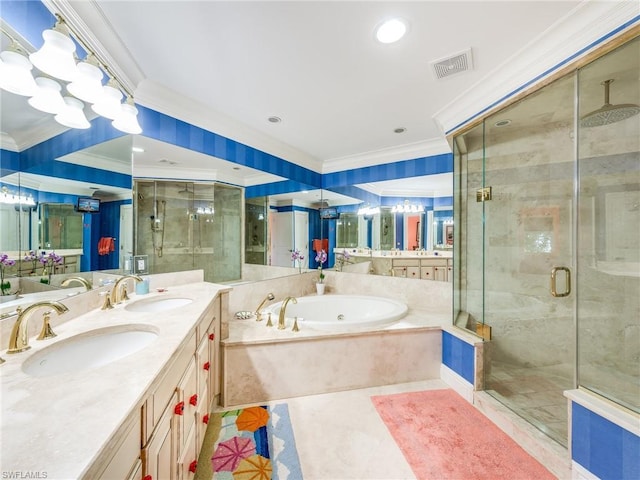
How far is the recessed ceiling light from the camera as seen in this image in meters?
1.35

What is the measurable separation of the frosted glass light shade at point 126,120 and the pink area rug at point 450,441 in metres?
2.59

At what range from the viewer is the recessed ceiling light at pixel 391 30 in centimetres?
135

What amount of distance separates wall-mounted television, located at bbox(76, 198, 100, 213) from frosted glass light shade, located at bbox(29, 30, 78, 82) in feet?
1.88

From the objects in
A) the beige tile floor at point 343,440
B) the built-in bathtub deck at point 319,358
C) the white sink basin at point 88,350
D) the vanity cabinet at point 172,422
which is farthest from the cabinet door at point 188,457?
the built-in bathtub deck at point 319,358

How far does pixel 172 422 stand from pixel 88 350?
19.7 inches

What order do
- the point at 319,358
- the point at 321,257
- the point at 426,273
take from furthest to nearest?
the point at 321,257 < the point at 426,273 < the point at 319,358

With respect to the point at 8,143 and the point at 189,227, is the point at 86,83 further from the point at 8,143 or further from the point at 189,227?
the point at 189,227

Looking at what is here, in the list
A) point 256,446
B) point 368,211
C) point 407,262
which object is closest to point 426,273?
point 407,262

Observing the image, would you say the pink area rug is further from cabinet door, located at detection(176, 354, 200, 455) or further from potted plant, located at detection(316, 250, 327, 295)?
potted plant, located at detection(316, 250, 327, 295)

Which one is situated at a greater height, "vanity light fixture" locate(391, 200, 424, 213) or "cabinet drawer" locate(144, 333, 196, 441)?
"vanity light fixture" locate(391, 200, 424, 213)

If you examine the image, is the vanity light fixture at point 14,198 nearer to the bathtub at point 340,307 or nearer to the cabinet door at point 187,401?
the cabinet door at point 187,401

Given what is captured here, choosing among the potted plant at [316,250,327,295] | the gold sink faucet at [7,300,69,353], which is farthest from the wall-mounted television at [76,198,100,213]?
the potted plant at [316,250,327,295]

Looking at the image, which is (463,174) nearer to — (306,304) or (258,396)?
(306,304)

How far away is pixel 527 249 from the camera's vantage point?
258cm
